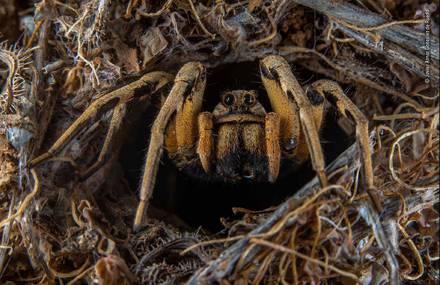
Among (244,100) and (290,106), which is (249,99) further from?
(290,106)

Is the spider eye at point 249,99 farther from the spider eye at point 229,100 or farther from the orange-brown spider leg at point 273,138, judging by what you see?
the orange-brown spider leg at point 273,138

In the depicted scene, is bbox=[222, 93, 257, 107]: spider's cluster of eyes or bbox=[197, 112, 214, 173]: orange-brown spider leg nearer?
bbox=[197, 112, 214, 173]: orange-brown spider leg

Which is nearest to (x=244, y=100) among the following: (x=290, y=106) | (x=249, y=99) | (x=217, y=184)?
(x=249, y=99)

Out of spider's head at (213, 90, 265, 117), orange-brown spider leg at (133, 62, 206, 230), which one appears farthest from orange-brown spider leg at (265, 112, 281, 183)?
orange-brown spider leg at (133, 62, 206, 230)

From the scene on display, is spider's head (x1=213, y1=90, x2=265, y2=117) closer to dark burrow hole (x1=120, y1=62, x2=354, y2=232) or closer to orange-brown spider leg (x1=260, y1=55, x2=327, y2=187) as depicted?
orange-brown spider leg (x1=260, y1=55, x2=327, y2=187)

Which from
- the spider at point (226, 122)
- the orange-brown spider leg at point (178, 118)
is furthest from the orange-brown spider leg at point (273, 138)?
the orange-brown spider leg at point (178, 118)

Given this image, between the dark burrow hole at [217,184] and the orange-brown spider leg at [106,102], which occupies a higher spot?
the orange-brown spider leg at [106,102]

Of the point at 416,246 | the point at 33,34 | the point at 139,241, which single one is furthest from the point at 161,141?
the point at 416,246
